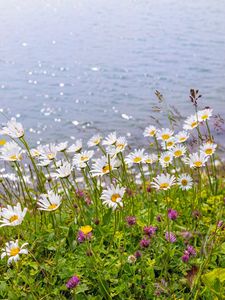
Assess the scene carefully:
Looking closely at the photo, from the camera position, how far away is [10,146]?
3.43 meters

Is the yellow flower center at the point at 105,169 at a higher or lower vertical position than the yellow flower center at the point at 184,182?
higher

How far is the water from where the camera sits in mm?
10266

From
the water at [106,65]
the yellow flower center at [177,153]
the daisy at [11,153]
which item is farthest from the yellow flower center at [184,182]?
the water at [106,65]

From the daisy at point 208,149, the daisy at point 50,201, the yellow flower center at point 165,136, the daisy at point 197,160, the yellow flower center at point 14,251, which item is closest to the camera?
the yellow flower center at point 14,251

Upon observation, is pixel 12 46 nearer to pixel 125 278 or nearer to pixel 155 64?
pixel 155 64

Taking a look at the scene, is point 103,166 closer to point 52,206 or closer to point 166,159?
point 166,159

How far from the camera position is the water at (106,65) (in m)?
10.3

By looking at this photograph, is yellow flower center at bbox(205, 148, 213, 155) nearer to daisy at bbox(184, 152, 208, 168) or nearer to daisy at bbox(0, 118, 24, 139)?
daisy at bbox(184, 152, 208, 168)

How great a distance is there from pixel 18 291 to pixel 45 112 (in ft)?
26.4

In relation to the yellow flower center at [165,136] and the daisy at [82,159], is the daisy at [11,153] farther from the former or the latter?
the yellow flower center at [165,136]

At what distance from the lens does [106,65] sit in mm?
13719

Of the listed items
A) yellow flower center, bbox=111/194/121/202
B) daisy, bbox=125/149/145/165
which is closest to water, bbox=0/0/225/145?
daisy, bbox=125/149/145/165

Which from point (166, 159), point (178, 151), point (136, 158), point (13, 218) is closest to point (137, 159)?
point (136, 158)

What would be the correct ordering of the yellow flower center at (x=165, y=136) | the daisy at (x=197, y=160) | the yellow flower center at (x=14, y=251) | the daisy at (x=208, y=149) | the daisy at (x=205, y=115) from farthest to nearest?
the yellow flower center at (x=165, y=136) → the daisy at (x=205, y=115) → the daisy at (x=208, y=149) → the daisy at (x=197, y=160) → the yellow flower center at (x=14, y=251)
